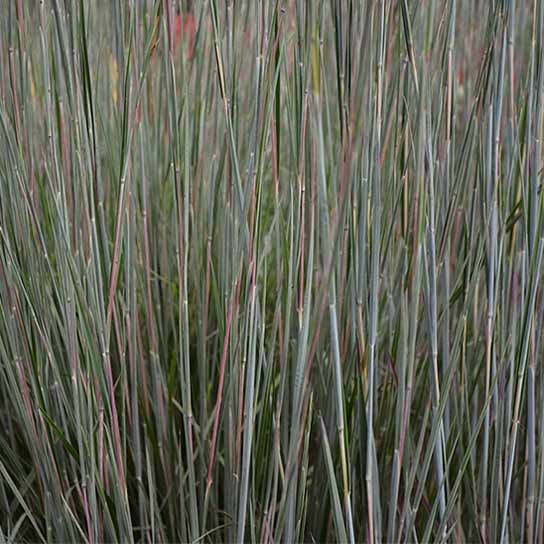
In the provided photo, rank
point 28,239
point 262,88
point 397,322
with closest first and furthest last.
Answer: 1. point 262,88
2. point 28,239
3. point 397,322

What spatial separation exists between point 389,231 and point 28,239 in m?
0.45

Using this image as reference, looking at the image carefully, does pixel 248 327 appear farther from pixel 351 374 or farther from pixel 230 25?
pixel 230 25

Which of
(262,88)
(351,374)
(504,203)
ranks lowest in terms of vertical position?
(351,374)

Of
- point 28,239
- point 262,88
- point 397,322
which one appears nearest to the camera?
Result: point 262,88

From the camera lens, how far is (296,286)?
0.84 meters

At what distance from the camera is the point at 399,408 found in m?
0.82

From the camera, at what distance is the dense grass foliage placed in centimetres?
78

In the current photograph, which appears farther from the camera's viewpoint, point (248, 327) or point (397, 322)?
point (397, 322)

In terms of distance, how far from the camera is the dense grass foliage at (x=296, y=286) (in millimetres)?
775

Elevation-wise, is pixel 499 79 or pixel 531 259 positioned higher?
pixel 499 79

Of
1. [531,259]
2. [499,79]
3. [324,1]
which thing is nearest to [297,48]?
[324,1]

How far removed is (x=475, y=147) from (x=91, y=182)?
1.65 ft

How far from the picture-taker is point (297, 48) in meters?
0.78

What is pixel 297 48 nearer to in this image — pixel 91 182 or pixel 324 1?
pixel 324 1
